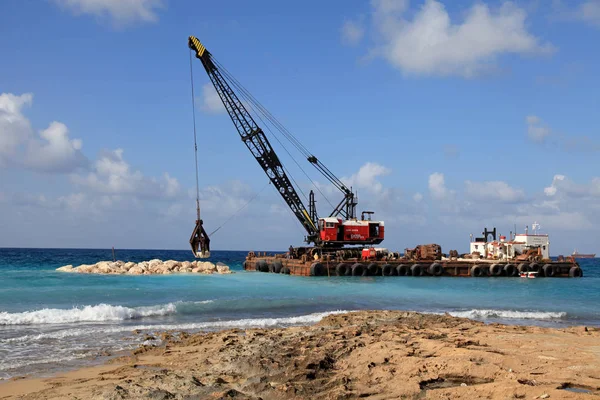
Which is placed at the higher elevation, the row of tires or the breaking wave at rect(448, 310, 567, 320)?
the row of tires

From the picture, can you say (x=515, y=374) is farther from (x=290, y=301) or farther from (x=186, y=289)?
(x=186, y=289)

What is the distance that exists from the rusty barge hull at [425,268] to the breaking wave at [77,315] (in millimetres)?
25955

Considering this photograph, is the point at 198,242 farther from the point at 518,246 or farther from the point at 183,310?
the point at 518,246

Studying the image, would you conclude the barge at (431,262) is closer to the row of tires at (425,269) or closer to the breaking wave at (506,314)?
the row of tires at (425,269)

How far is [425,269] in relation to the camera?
48188 millimetres

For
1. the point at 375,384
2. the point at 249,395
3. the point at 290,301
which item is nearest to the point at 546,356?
the point at 375,384

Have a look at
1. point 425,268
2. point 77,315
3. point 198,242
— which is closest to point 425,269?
point 425,268

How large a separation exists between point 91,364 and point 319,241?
134ft

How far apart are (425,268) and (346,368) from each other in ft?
131

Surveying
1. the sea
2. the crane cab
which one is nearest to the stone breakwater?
the crane cab

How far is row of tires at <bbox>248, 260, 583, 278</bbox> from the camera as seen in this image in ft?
151

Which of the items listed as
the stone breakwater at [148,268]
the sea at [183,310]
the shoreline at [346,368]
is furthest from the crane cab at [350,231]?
the shoreline at [346,368]

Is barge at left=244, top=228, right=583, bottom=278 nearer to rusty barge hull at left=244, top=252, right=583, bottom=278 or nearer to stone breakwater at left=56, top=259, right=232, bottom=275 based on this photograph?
rusty barge hull at left=244, top=252, right=583, bottom=278

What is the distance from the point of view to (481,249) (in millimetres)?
56344
